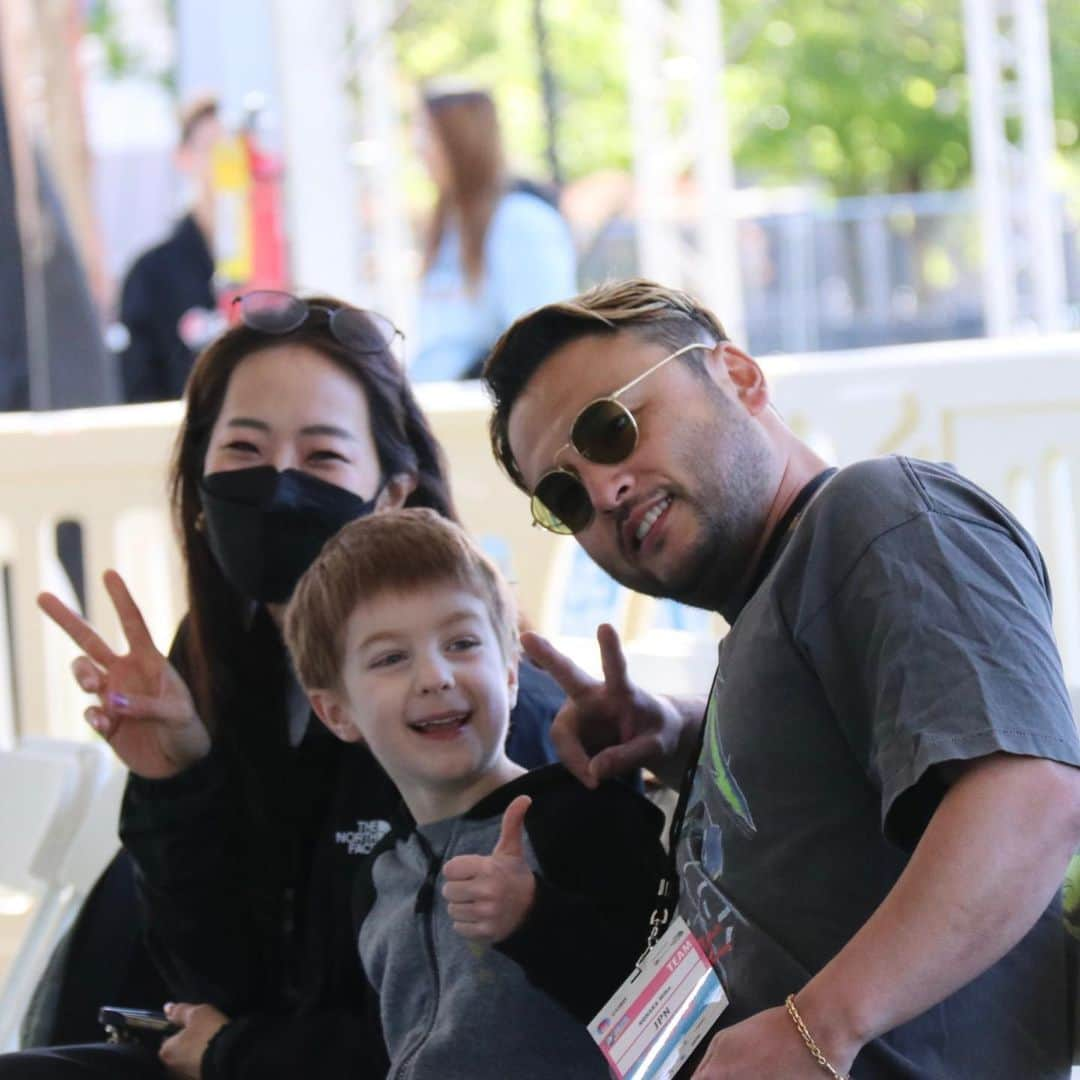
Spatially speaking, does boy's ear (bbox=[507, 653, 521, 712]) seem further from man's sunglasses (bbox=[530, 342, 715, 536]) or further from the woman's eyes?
the woman's eyes

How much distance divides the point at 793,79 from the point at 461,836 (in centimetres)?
2220

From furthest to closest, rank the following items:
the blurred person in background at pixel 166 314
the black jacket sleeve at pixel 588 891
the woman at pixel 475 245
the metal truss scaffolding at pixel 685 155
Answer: the metal truss scaffolding at pixel 685 155 < the blurred person in background at pixel 166 314 < the woman at pixel 475 245 < the black jacket sleeve at pixel 588 891

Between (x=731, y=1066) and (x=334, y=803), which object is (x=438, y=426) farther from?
(x=731, y=1066)

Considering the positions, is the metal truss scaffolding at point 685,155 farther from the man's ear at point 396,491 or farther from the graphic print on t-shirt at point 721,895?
the graphic print on t-shirt at point 721,895

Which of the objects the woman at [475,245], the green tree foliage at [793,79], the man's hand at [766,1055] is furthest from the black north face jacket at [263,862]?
the green tree foliage at [793,79]

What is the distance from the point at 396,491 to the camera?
8.87ft

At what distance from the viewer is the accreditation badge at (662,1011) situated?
1748 millimetres

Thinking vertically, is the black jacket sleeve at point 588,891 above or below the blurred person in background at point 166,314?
below

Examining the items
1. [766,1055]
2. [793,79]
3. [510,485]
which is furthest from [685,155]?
[793,79]

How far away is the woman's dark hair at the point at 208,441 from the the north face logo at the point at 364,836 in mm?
351

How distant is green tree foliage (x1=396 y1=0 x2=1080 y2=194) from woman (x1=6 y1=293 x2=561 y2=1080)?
19.5 meters

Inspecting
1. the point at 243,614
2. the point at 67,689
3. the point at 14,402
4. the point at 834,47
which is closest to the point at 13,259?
the point at 14,402

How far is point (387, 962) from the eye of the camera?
86.1 inches

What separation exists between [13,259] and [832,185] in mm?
20456
